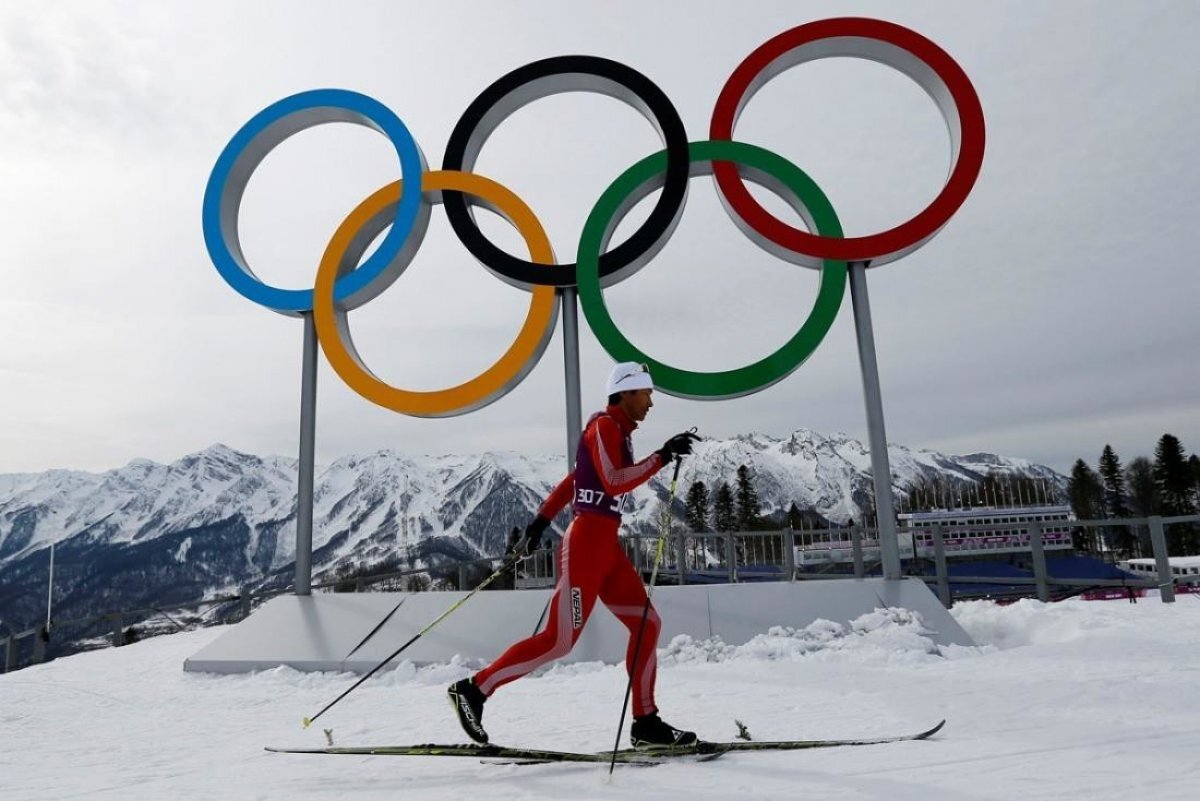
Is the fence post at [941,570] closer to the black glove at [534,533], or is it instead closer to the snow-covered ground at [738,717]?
the snow-covered ground at [738,717]

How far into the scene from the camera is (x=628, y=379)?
3957 millimetres

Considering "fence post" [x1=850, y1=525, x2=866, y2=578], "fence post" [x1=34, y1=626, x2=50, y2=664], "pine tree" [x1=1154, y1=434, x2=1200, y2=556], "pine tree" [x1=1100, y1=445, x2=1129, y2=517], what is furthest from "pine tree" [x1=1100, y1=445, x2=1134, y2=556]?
"fence post" [x1=34, y1=626, x2=50, y2=664]

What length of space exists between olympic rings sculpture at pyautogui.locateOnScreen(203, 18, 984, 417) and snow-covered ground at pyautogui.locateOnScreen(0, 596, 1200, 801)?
10.6 ft

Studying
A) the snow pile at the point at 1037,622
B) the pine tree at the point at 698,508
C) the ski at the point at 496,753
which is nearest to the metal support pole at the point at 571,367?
the snow pile at the point at 1037,622

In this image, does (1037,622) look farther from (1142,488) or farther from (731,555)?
(1142,488)

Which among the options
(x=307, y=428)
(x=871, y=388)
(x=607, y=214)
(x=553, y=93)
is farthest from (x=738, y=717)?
(x=553, y=93)

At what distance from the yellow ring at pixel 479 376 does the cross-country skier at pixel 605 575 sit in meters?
4.47

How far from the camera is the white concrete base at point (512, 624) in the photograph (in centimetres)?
668

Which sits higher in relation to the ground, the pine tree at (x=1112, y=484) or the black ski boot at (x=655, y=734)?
the pine tree at (x=1112, y=484)

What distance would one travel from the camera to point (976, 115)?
8.20 metres

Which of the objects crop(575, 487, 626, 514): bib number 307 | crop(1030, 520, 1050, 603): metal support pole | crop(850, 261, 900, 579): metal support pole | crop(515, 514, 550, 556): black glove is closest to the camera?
crop(575, 487, 626, 514): bib number 307

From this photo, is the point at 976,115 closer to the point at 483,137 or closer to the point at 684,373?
the point at 684,373

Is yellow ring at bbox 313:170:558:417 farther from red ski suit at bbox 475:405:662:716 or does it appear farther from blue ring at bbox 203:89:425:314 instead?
red ski suit at bbox 475:405:662:716

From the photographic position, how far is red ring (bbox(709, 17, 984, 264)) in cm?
798
